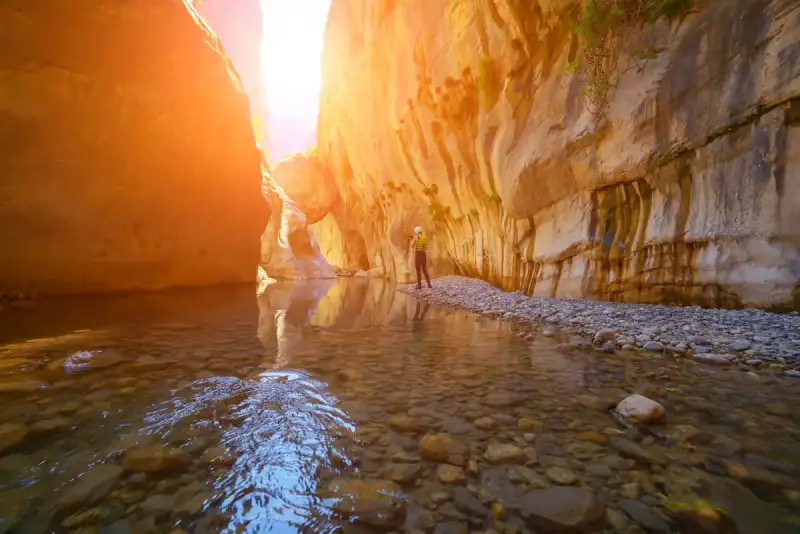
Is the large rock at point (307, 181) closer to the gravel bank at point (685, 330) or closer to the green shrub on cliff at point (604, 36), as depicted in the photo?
the green shrub on cliff at point (604, 36)

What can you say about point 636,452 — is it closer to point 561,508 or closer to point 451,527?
point 561,508

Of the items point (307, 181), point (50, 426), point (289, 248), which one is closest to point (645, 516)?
point (50, 426)

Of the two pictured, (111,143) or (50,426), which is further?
(111,143)

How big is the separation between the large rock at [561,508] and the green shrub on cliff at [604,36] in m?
6.64

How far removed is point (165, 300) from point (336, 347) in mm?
5191

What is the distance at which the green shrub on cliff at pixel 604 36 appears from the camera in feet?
19.1

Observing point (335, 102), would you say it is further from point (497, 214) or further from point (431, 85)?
point (497, 214)

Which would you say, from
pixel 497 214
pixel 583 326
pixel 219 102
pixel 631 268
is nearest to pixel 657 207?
pixel 631 268

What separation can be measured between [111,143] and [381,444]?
26.8 feet

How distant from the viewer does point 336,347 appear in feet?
11.5

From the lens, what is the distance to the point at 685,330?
3.66 m

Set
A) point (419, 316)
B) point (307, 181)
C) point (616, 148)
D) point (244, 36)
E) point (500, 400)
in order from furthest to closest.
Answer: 1. point (244, 36)
2. point (307, 181)
3. point (419, 316)
4. point (616, 148)
5. point (500, 400)

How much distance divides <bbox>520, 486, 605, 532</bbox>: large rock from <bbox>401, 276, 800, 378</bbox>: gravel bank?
8.17 ft

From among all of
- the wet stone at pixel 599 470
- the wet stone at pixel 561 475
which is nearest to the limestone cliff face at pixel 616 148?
the wet stone at pixel 599 470
